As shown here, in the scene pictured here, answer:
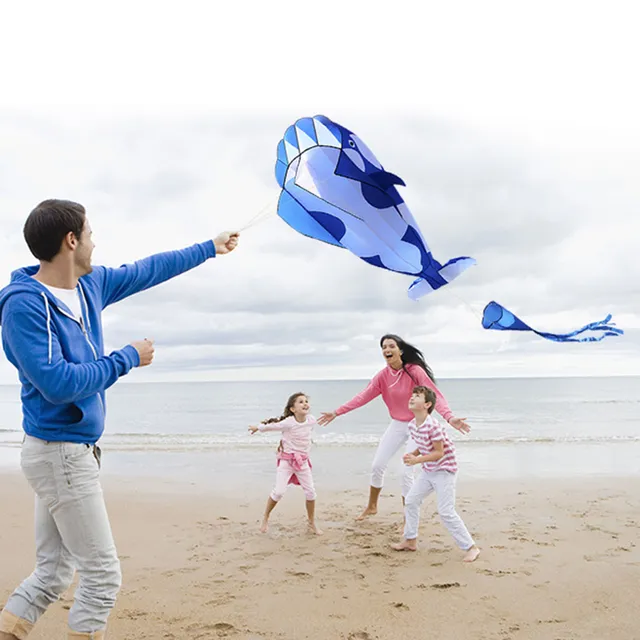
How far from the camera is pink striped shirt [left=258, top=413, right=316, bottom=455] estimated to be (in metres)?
6.59

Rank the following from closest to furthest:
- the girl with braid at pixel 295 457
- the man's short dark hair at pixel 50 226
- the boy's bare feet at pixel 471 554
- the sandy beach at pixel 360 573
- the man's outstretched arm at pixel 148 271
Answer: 1. the man's short dark hair at pixel 50 226
2. the man's outstretched arm at pixel 148 271
3. the sandy beach at pixel 360 573
4. the boy's bare feet at pixel 471 554
5. the girl with braid at pixel 295 457

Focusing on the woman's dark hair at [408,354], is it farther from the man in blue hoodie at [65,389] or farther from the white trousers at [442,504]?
the man in blue hoodie at [65,389]

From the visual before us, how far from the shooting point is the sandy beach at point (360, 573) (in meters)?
3.92

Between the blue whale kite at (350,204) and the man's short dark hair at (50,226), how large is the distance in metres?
2.36

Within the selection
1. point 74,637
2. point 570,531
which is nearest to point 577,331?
point 570,531

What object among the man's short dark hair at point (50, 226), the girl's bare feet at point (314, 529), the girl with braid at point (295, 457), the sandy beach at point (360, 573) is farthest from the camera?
the girl with braid at point (295, 457)

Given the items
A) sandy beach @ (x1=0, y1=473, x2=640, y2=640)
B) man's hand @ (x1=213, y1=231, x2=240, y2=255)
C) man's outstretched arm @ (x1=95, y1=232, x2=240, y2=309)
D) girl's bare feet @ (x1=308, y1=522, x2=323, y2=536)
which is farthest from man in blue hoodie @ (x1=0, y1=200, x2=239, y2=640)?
girl's bare feet @ (x1=308, y1=522, x2=323, y2=536)

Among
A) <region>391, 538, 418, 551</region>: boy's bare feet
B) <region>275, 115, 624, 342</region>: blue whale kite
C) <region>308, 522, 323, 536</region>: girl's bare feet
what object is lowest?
<region>308, 522, 323, 536</region>: girl's bare feet

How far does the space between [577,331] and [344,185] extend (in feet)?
6.90

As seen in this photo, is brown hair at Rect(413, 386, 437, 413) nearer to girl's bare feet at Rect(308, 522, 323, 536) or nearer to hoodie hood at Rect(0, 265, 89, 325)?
girl's bare feet at Rect(308, 522, 323, 536)

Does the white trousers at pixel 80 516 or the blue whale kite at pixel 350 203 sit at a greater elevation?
the blue whale kite at pixel 350 203

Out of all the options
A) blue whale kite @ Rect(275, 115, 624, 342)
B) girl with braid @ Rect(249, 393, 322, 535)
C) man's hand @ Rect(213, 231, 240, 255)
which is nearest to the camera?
man's hand @ Rect(213, 231, 240, 255)

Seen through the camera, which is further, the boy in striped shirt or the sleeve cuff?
the boy in striped shirt

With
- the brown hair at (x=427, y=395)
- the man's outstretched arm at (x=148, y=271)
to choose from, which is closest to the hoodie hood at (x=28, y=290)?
the man's outstretched arm at (x=148, y=271)
